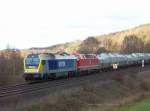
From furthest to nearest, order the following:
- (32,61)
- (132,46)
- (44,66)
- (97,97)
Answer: (132,46), (44,66), (32,61), (97,97)

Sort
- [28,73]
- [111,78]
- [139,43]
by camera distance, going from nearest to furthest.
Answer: [28,73] < [111,78] < [139,43]

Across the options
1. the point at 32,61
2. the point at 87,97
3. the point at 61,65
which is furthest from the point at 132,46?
the point at 87,97

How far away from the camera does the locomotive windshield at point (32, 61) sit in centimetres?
4678

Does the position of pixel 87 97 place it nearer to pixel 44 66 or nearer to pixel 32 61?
pixel 44 66

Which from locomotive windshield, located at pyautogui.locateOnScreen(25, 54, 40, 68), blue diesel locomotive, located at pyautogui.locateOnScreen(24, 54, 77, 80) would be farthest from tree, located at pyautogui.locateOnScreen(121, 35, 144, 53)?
locomotive windshield, located at pyautogui.locateOnScreen(25, 54, 40, 68)

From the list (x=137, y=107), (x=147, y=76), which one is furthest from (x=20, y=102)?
(x=147, y=76)

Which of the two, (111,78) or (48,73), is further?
(111,78)

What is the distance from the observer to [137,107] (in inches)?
1478

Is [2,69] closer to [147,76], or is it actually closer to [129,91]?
[129,91]

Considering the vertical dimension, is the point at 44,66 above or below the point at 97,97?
above

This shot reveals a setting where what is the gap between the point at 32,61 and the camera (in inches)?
1858

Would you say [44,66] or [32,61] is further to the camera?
[44,66]

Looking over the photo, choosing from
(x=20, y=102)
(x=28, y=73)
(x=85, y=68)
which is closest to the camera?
(x=20, y=102)

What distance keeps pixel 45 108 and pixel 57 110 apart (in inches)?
55.7
